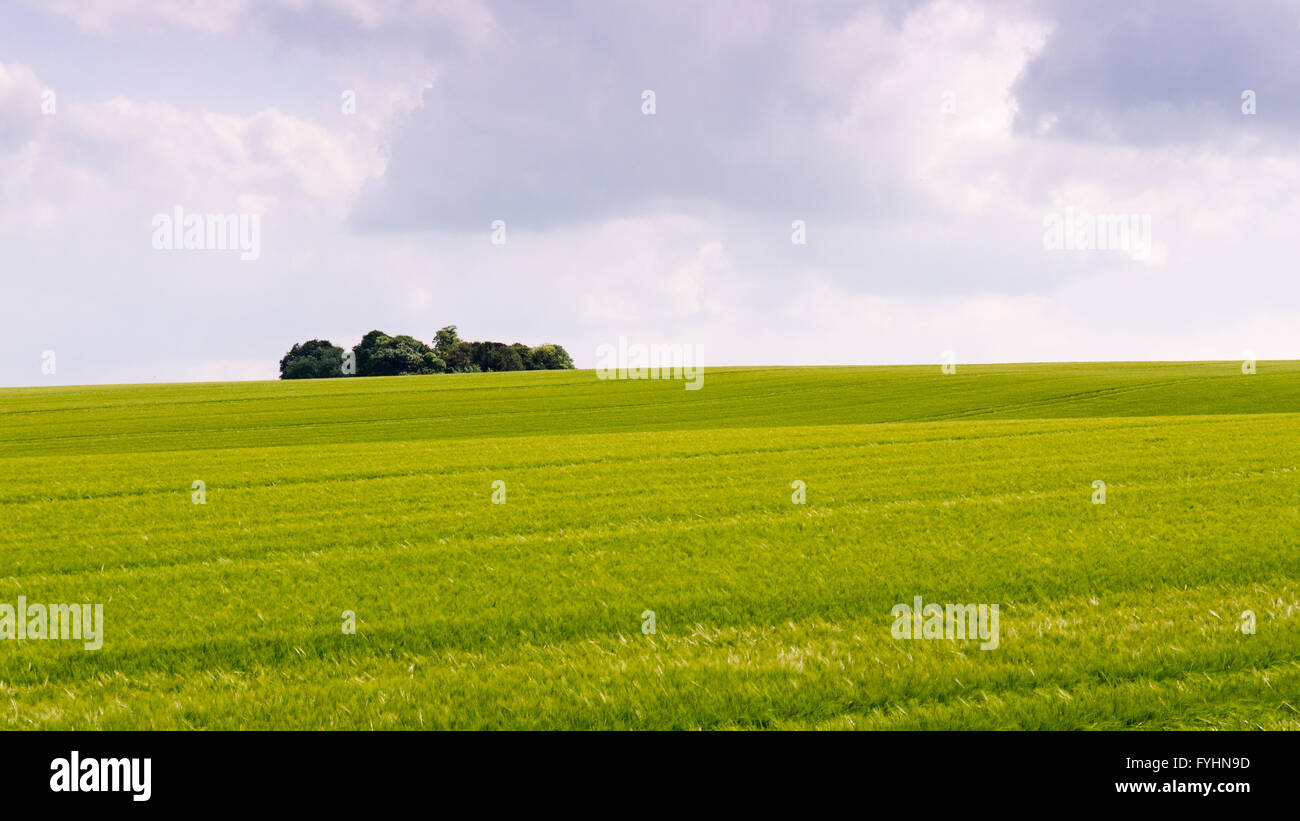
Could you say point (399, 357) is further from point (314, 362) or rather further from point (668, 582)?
point (668, 582)

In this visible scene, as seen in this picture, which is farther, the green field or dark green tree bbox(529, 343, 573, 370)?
dark green tree bbox(529, 343, 573, 370)

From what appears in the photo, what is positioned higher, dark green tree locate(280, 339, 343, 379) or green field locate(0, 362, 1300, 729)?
dark green tree locate(280, 339, 343, 379)

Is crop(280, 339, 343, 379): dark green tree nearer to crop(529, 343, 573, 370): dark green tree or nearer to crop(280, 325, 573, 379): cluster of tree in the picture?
crop(280, 325, 573, 379): cluster of tree

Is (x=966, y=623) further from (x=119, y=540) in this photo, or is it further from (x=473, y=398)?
(x=473, y=398)

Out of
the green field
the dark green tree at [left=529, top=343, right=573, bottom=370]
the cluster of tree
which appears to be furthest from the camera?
the dark green tree at [left=529, top=343, right=573, bottom=370]

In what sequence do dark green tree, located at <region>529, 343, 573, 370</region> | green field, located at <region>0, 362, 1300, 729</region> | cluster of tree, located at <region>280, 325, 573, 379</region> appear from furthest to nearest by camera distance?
dark green tree, located at <region>529, 343, 573, 370</region>
cluster of tree, located at <region>280, 325, 573, 379</region>
green field, located at <region>0, 362, 1300, 729</region>

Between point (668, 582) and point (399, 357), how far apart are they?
392 ft

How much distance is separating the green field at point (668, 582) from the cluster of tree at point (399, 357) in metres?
99.7

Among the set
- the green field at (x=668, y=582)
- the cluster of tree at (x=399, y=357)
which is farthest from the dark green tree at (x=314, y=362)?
the green field at (x=668, y=582)

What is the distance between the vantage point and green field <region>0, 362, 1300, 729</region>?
7.97 meters

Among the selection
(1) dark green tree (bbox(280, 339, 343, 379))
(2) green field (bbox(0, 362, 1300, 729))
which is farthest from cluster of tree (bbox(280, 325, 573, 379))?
(2) green field (bbox(0, 362, 1300, 729))

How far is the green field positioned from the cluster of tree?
327 ft

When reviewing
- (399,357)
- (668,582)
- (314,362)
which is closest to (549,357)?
(399,357)

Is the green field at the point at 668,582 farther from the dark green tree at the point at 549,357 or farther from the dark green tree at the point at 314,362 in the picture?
the dark green tree at the point at 549,357
